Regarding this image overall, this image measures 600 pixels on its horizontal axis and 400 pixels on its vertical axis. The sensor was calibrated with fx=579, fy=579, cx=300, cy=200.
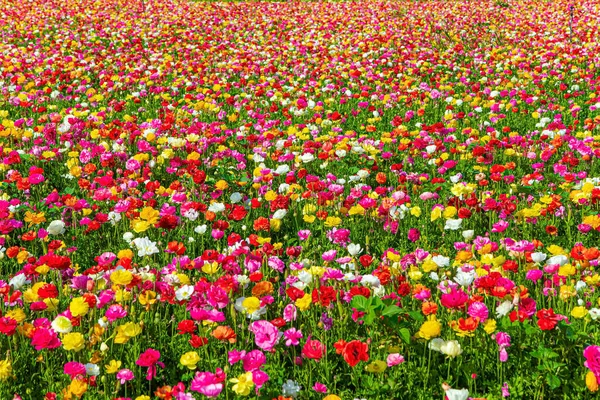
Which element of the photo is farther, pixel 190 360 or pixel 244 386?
pixel 190 360

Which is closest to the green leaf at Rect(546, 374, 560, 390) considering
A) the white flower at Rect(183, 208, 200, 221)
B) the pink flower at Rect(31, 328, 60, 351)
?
the pink flower at Rect(31, 328, 60, 351)

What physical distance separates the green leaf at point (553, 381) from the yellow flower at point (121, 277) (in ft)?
6.38

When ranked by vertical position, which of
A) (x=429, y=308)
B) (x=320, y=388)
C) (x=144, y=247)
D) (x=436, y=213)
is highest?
(x=429, y=308)

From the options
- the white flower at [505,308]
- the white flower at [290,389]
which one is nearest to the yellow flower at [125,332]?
the white flower at [290,389]

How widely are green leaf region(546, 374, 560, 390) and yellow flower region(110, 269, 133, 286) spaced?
195cm

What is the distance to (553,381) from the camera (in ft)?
7.68

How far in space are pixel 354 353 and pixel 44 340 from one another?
131 cm

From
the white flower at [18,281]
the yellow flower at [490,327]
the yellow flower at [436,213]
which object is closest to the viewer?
the yellow flower at [490,327]

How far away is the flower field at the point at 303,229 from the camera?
2.56 metres

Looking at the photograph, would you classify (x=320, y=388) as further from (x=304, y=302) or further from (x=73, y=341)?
(x=73, y=341)

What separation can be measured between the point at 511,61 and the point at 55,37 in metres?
9.04

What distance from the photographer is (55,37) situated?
39.7 ft

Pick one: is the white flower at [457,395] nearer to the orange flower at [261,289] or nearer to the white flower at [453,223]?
the orange flower at [261,289]

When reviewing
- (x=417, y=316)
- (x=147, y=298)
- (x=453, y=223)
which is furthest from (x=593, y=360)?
(x=147, y=298)
